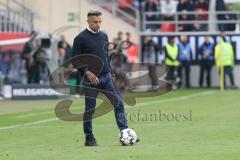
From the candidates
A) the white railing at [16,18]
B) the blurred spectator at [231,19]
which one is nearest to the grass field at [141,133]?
the white railing at [16,18]

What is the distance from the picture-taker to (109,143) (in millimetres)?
14453

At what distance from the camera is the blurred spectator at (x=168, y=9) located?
119ft

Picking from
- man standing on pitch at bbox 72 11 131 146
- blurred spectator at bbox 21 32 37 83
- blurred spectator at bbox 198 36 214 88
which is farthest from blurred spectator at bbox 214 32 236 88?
man standing on pitch at bbox 72 11 131 146

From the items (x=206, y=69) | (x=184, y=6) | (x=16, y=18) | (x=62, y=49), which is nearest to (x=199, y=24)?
(x=184, y=6)

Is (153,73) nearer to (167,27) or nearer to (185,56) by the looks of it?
(185,56)

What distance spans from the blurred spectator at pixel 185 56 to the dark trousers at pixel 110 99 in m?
21.4

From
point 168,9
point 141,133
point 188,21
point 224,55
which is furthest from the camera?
point 168,9

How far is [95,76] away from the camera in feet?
45.2

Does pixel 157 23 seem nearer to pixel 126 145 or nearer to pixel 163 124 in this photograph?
pixel 163 124

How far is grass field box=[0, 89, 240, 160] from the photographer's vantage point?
1264cm

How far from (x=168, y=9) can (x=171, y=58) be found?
2901mm

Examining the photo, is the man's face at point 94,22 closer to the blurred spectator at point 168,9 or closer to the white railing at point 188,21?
the white railing at point 188,21

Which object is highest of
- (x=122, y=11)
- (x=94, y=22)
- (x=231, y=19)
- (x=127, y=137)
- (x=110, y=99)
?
(x=122, y=11)

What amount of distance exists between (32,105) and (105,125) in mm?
7890
